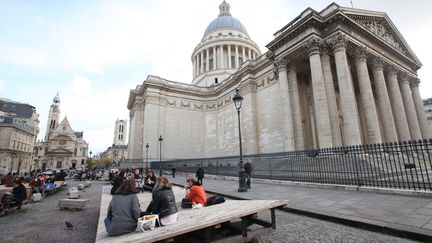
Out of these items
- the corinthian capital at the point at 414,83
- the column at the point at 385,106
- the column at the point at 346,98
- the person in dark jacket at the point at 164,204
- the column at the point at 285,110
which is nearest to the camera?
the person in dark jacket at the point at 164,204

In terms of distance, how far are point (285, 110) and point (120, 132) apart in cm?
10435

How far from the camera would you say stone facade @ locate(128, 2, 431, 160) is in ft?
57.5

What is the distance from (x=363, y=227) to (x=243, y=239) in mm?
2887

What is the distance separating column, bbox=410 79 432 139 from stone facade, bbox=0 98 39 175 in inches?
2352

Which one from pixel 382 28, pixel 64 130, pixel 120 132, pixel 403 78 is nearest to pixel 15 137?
pixel 64 130

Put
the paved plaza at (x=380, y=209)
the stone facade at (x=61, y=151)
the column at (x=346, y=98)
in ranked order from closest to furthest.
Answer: the paved plaza at (x=380, y=209) < the column at (x=346, y=98) < the stone facade at (x=61, y=151)

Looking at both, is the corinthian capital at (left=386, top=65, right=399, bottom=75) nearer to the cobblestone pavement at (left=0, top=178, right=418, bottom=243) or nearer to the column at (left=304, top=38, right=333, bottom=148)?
the column at (left=304, top=38, right=333, bottom=148)

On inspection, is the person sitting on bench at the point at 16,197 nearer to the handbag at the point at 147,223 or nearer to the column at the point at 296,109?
the handbag at the point at 147,223

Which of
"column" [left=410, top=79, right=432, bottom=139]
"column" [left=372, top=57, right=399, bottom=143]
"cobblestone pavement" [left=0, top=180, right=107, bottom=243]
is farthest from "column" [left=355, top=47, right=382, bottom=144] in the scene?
"cobblestone pavement" [left=0, top=180, right=107, bottom=243]

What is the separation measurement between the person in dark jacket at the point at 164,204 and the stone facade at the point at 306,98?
51.2ft

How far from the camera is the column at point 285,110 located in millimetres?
19667

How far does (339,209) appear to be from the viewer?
587cm

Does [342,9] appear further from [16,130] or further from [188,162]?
[16,130]

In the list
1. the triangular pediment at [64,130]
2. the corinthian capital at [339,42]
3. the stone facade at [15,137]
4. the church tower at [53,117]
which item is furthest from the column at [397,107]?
the church tower at [53,117]
